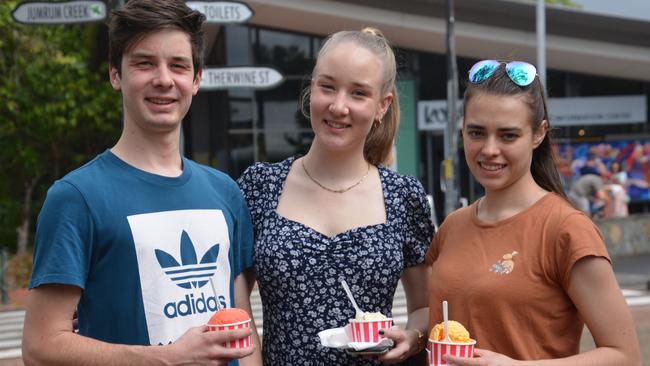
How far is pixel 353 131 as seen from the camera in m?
3.10

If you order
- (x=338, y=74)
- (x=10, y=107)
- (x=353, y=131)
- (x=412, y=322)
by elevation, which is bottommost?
(x=412, y=322)

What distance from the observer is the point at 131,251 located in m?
2.49

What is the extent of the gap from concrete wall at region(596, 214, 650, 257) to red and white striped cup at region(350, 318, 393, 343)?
1588cm

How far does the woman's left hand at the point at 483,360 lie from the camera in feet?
7.88

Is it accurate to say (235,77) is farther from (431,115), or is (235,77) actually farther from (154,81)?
(431,115)

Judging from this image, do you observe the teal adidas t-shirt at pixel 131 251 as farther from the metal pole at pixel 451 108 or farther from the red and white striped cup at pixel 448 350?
the metal pole at pixel 451 108

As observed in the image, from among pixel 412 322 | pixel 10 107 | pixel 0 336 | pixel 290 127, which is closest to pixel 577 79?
pixel 290 127

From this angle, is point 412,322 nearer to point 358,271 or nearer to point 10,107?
point 358,271

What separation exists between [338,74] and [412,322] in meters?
1.03

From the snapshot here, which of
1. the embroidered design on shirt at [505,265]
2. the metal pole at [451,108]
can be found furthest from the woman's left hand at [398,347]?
the metal pole at [451,108]

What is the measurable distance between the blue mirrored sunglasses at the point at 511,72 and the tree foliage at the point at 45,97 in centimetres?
1594

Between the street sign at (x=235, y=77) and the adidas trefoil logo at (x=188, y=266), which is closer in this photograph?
the adidas trefoil logo at (x=188, y=266)

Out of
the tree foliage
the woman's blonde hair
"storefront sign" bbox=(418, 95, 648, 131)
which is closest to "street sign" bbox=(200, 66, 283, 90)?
the woman's blonde hair

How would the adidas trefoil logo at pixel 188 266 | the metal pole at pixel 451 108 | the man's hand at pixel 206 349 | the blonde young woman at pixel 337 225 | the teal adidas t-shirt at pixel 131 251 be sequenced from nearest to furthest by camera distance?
the man's hand at pixel 206 349 → the teal adidas t-shirt at pixel 131 251 → the adidas trefoil logo at pixel 188 266 → the blonde young woman at pixel 337 225 → the metal pole at pixel 451 108
